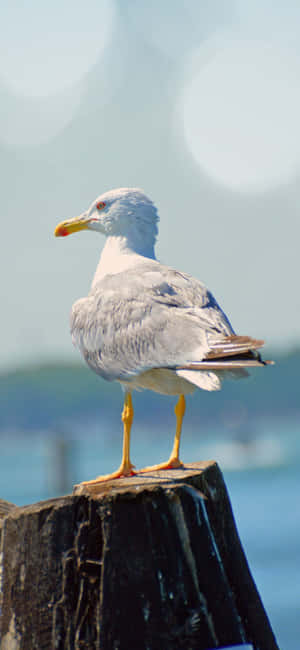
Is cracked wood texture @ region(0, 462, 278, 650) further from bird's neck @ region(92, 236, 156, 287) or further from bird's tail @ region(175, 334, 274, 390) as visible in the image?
bird's neck @ region(92, 236, 156, 287)

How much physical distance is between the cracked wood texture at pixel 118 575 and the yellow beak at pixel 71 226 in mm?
2708

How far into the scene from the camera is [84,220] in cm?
572

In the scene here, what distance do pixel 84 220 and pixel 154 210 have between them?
0.53 meters

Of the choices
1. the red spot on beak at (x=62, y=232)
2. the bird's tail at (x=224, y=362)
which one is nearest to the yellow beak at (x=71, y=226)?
the red spot on beak at (x=62, y=232)

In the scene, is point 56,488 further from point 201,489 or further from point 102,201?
point 201,489

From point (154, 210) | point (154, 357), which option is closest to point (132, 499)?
point (154, 357)

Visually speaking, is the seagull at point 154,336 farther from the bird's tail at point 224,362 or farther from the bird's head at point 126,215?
the bird's head at point 126,215

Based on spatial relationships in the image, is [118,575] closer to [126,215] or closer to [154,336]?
[154,336]

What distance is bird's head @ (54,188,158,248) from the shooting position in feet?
17.8

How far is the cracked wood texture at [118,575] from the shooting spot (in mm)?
3199

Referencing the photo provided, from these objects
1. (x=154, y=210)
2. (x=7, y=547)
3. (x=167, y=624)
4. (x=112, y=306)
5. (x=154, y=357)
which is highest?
(x=154, y=210)

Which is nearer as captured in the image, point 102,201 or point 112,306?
point 112,306

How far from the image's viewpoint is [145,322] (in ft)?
14.3

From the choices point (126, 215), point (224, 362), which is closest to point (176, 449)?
point (224, 362)
